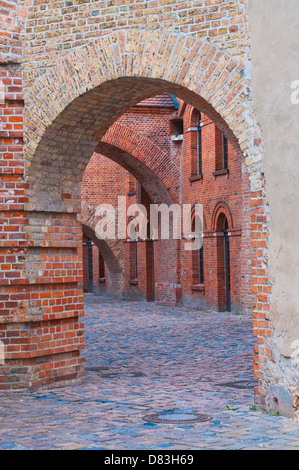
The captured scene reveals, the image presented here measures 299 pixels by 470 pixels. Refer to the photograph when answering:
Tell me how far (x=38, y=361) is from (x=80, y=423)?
207 cm

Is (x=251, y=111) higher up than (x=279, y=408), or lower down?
higher up

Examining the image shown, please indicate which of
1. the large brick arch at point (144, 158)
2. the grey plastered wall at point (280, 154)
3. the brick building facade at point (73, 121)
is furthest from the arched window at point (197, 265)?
the grey plastered wall at point (280, 154)

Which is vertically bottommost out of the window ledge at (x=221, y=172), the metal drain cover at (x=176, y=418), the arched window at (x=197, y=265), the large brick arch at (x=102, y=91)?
the metal drain cover at (x=176, y=418)

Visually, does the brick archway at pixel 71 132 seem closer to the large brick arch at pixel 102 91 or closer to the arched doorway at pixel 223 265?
the large brick arch at pixel 102 91

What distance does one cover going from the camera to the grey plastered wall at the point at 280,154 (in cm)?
676

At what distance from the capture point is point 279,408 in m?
6.93

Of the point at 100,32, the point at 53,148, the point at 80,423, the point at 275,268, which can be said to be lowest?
the point at 80,423

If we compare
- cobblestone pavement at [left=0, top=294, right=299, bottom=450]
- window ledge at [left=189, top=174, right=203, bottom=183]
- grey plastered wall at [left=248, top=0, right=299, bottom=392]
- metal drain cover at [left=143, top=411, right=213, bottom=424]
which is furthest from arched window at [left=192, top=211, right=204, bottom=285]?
grey plastered wall at [left=248, top=0, right=299, bottom=392]

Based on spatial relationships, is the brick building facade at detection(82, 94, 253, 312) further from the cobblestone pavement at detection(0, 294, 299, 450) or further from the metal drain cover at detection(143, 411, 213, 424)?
the metal drain cover at detection(143, 411, 213, 424)

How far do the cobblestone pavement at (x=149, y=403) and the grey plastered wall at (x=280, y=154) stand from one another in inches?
32.3

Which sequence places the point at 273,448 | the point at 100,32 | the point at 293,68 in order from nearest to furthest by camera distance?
1. the point at 273,448
2. the point at 293,68
3. the point at 100,32

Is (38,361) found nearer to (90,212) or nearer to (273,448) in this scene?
(273,448)

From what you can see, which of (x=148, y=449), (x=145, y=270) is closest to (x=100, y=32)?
(x=148, y=449)

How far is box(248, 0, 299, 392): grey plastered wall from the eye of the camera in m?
6.76
